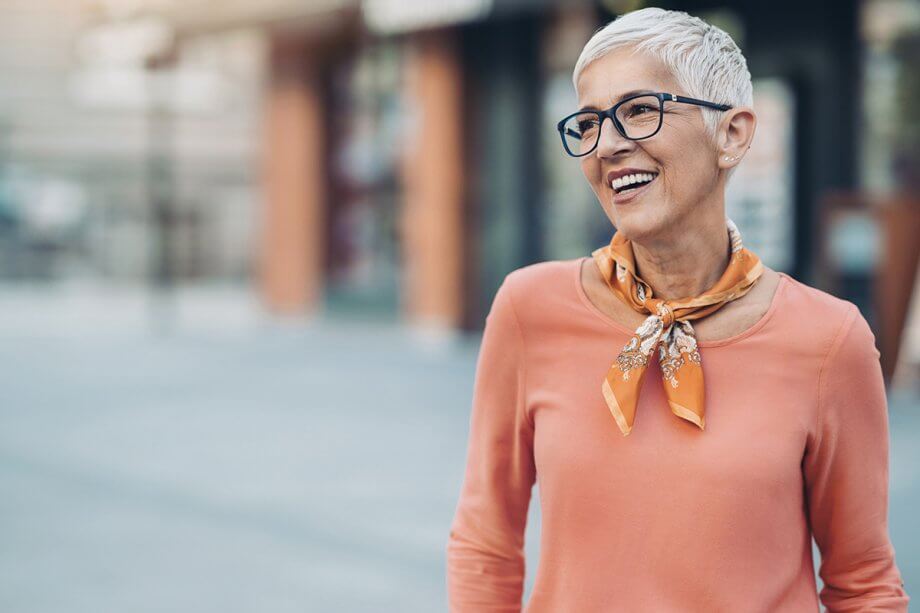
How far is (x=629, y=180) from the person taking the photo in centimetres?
148

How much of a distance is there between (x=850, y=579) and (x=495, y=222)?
10913mm

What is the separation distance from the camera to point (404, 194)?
43.6ft

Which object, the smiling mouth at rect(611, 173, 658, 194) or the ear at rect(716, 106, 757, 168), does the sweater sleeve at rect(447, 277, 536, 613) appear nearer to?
the smiling mouth at rect(611, 173, 658, 194)

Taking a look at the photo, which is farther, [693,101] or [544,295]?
[544,295]

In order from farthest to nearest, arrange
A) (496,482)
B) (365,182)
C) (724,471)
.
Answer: (365,182) → (496,482) → (724,471)

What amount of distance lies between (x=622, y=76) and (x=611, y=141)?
93 millimetres

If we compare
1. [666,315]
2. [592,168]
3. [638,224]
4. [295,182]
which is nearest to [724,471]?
[666,315]

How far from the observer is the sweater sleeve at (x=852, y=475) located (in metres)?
1.42

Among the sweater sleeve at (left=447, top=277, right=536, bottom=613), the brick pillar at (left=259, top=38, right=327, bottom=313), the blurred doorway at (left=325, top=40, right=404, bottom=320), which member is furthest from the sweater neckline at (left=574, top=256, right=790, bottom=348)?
the brick pillar at (left=259, top=38, right=327, bottom=313)

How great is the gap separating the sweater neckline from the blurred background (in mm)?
2749

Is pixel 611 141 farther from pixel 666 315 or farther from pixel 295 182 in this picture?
pixel 295 182

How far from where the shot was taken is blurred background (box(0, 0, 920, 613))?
4844 millimetres

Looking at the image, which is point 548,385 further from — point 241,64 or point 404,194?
point 241,64

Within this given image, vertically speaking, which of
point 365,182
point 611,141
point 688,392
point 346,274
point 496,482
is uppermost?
point 365,182
